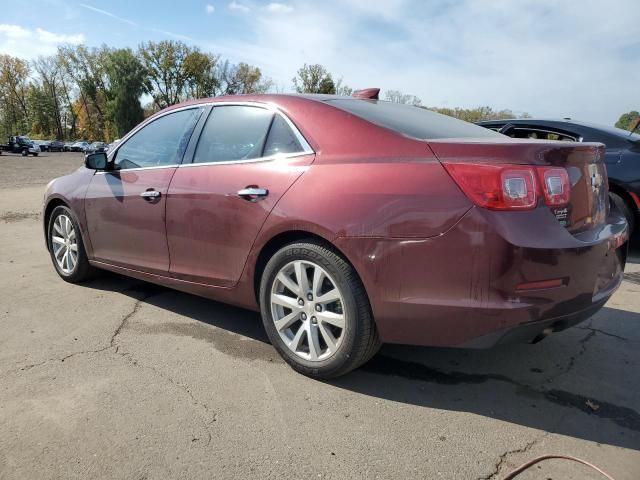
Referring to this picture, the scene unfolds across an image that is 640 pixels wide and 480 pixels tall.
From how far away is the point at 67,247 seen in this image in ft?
15.9

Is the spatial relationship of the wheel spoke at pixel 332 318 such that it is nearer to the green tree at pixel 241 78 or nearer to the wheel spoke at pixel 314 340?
the wheel spoke at pixel 314 340

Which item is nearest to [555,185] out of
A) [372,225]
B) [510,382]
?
[372,225]

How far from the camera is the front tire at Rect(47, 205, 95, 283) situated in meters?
4.70

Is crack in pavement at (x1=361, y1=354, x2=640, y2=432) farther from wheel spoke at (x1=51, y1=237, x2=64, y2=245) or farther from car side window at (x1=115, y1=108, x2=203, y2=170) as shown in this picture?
wheel spoke at (x1=51, y1=237, x2=64, y2=245)

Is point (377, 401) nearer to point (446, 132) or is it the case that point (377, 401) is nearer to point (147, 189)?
point (446, 132)

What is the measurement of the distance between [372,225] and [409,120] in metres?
0.86

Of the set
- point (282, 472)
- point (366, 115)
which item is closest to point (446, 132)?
point (366, 115)

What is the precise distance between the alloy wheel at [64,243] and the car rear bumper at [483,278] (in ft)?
10.2

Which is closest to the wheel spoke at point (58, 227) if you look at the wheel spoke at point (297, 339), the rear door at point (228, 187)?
the rear door at point (228, 187)

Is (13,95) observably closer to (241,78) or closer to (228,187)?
(241,78)

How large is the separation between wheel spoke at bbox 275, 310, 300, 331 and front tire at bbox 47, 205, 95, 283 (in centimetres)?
247

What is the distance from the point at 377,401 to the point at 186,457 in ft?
3.31

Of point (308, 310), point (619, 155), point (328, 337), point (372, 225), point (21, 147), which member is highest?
point (619, 155)

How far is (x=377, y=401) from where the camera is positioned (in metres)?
2.77
